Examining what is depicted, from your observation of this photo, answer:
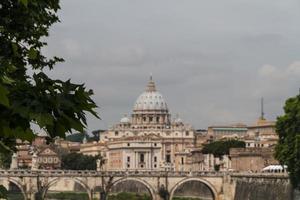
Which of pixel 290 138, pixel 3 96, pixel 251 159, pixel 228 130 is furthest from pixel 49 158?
pixel 3 96

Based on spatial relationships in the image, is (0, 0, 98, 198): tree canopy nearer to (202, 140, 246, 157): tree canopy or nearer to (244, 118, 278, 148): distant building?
(202, 140, 246, 157): tree canopy

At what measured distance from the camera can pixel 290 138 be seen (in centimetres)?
5197

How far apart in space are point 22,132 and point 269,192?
194ft

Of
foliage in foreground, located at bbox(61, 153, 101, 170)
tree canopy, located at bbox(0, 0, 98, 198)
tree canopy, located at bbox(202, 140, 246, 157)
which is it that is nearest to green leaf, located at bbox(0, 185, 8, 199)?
tree canopy, located at bbox(0, 0, 98, 198)

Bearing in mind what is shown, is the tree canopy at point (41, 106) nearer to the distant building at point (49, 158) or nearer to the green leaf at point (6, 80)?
the green leaf at point (6, 80)

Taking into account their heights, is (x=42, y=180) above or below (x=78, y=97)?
above

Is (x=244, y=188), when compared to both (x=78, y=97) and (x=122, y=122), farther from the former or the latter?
(x=122, y=122)

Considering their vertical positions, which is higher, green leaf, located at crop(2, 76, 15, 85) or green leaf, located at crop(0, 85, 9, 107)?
green leaf, located at crop(2, 76, 15, 85)

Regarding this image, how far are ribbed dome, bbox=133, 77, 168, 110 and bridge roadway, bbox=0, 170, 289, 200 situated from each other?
3213 inches

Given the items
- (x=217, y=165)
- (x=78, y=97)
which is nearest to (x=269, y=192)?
(x=217, y=165)

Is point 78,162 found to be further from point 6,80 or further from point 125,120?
point 6,80

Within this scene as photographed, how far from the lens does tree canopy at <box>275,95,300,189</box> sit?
1980 inches

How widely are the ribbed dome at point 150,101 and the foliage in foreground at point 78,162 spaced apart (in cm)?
3733

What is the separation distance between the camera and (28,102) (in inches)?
153
